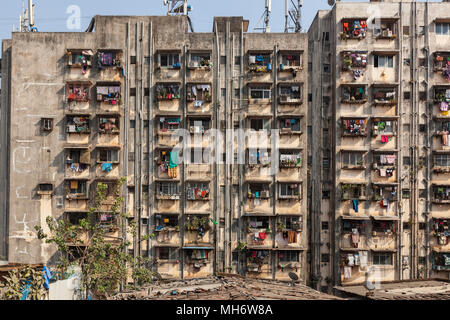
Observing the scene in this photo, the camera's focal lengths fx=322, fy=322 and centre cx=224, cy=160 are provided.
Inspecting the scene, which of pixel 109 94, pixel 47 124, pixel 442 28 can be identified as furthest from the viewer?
pixel 442 28

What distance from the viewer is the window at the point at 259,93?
27.0m

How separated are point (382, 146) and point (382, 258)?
363 inches

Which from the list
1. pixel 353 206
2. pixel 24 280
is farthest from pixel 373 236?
pixel 24 280

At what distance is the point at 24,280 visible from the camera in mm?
13000

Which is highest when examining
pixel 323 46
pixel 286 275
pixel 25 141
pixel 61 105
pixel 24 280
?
pixel 323 46

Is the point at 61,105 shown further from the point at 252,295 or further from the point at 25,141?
the point at 252,295

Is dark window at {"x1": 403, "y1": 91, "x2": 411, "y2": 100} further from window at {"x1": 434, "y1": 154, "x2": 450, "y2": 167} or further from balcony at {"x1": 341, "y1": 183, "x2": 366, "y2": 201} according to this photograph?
balcony at {"x1": 341, "y1": 183, "x2": 366, "y2": 201}

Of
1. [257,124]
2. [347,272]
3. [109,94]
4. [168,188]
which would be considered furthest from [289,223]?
[109,94]

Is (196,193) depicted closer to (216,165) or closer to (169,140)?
(216,165)

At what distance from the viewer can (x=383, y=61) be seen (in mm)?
27016

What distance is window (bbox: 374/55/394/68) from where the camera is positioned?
26984 mm

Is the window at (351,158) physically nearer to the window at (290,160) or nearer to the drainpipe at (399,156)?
the drainpipe at (399,156)

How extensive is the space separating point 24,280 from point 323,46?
26.9 meters
